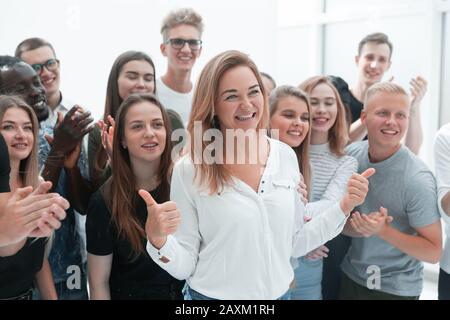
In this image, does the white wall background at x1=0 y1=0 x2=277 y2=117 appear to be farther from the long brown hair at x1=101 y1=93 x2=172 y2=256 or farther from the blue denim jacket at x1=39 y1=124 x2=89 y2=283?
the long brown hair at x1=101 y1=93 x2=172 y2=256

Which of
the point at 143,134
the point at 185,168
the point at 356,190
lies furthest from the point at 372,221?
the point at 143,134

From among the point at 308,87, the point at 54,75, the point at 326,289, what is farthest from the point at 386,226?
the point at 54,75

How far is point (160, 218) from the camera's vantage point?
1.01 metres

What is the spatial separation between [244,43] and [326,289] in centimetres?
192

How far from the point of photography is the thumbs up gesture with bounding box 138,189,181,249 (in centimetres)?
A: 101

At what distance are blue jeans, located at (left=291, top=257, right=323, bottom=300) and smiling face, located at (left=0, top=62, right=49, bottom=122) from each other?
0.96 meters

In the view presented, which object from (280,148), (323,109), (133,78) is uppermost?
(133,78)

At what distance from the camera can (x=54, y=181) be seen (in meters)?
1.43

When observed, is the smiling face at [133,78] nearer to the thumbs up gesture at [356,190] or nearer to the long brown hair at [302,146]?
the long brown hair at [302,146]

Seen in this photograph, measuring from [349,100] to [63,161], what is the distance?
1207 mm

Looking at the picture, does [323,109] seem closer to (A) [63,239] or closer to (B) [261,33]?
(A) [63,239]

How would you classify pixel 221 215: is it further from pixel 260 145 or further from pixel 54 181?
pixel 54 181

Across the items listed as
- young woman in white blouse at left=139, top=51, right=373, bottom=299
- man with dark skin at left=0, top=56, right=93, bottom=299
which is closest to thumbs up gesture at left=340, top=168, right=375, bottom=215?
young woman in white blouse at left=139, top=51, right=373, bottom=299

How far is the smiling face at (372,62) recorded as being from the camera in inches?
84.4
